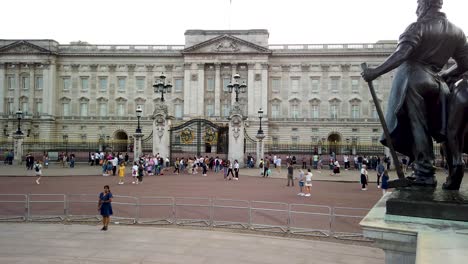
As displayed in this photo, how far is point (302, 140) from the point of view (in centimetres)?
6297

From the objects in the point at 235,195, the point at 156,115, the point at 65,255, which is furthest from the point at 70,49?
the point at 65,255

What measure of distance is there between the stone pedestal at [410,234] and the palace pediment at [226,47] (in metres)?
58.6

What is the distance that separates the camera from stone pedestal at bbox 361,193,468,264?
3443 mm

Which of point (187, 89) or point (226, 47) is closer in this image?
point (226, 47)

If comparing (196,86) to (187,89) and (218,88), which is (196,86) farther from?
(218,88)

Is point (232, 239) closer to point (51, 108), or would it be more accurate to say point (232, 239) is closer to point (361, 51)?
point (361, 51)

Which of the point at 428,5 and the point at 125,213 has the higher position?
the point at 428,5

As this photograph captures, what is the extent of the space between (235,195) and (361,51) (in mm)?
48975

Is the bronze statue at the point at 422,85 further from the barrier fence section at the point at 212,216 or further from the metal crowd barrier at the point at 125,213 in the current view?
the metal crowd barrier at the point at 125,213

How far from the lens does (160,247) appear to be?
989 centimetres

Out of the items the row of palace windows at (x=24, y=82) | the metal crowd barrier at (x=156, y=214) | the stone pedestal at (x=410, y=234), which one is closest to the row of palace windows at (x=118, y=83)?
the row of palace windows at (x=24, y=82)

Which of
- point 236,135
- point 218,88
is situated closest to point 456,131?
point 236,135

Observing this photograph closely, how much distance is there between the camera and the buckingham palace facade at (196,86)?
204 ft

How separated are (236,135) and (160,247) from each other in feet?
83.2
